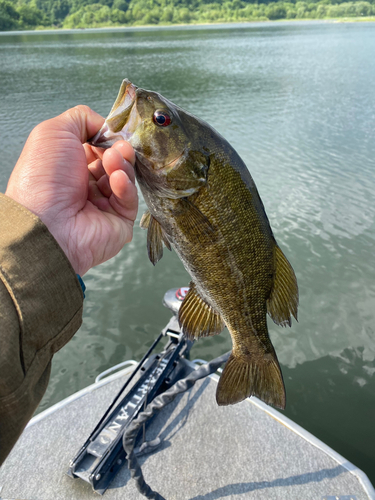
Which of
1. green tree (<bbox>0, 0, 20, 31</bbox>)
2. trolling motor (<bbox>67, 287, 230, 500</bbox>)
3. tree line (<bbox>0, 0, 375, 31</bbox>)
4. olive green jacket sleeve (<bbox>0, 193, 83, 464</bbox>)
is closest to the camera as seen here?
olive green jacket sleeve (<bbox>0, 193, 83, 464</bbox>)

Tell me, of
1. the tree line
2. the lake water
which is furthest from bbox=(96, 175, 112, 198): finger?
the tree line

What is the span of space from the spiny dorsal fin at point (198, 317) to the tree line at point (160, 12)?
101 meters

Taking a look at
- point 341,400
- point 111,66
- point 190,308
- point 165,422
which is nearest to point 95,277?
point 165,422

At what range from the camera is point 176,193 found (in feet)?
5.90

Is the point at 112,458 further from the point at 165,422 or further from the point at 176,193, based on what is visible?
the point at 176,193

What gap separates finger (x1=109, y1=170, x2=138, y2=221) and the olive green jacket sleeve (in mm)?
469

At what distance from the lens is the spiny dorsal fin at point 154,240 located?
2.03 meters

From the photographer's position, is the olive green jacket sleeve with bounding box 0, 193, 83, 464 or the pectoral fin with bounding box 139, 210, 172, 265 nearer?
the olive green jacket sleeve with bounding box 0, 193, 83, 464

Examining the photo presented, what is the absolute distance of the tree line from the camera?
90188 mm

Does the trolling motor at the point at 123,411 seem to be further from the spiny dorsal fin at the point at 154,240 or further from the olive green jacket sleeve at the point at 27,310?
the olive green jacket sleeve at the point at 27,310

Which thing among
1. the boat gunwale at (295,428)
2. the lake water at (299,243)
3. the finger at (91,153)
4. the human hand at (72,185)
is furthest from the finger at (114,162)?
the lake water at (299,243)

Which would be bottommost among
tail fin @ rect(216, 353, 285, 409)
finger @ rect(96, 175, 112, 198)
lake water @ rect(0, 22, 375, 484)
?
lake water @ rect(0, 22, 375, 484)

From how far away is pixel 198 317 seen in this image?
2.11m

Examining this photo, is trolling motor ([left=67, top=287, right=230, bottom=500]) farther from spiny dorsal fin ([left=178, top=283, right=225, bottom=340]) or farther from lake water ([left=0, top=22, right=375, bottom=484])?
lake water ([left=0, top=22, right=375, bottom=484])
